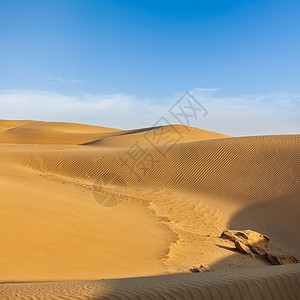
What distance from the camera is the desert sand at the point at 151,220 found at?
13.1 ft

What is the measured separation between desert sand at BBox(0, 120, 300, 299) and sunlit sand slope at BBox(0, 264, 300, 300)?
13 mm

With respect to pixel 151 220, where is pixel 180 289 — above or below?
above

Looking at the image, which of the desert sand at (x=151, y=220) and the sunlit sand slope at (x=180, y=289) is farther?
the desert sand at (x=151, y=220)

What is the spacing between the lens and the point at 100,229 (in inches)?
321

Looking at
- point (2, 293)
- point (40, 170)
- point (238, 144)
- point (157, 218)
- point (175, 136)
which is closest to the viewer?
point (2, 293)

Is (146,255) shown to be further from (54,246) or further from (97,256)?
(54,246)

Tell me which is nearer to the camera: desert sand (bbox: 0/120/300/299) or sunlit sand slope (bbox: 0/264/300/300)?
sunlit sand slope (bbox: 0/264/300/300)

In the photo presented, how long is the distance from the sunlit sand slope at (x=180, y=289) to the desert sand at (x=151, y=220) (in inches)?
0.5

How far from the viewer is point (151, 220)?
33.5 feet

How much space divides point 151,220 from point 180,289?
21.7 ft

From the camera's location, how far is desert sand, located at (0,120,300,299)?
13.1ft

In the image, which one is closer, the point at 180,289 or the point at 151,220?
the point at 180,289

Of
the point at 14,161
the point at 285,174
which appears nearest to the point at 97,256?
the point at 285,174

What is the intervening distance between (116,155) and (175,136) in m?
Result: 20.5
